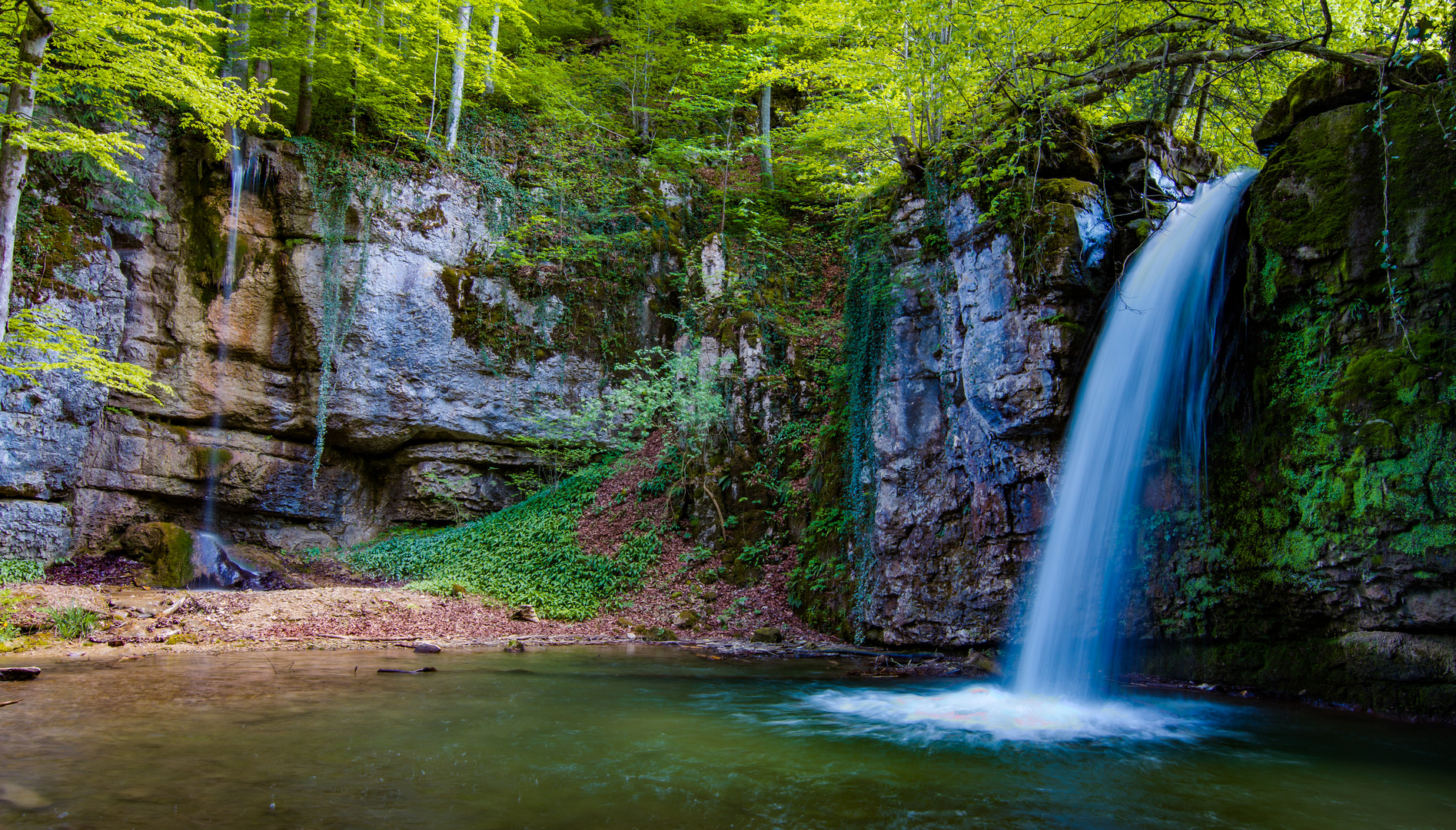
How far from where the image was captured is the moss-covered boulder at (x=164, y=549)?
1219cm

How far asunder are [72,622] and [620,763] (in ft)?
24.8

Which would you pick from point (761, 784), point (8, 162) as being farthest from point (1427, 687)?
point (8, 162)

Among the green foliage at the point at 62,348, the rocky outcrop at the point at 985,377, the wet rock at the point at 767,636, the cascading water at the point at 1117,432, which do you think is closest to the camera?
the cascading water at the point at 1117,432

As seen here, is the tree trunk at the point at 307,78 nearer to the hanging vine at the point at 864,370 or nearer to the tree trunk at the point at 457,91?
the tree trunk at the point at 457,91

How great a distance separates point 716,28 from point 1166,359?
64.9 feet

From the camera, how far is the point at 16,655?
7094 mm

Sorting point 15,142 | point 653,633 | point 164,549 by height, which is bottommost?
point 653,633

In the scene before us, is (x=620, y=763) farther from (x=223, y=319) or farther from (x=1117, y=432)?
(x=223, y=319)

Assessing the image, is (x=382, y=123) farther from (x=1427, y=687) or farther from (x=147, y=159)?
(x=1427, y=687)

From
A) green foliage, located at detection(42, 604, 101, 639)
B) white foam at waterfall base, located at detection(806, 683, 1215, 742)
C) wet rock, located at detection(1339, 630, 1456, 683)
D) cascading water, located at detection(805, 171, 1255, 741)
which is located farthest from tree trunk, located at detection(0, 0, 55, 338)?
wet rock, located at detection(1339, 630, 1456, 683)

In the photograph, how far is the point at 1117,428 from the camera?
305 inches

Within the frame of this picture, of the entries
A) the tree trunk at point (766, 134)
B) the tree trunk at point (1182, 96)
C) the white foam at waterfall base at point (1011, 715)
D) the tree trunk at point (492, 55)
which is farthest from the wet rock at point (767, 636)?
the tree trunk at point (492, 55)

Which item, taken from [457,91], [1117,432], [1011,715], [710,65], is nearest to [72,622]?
[1011,715]

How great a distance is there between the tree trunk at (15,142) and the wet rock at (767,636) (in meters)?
10.2
